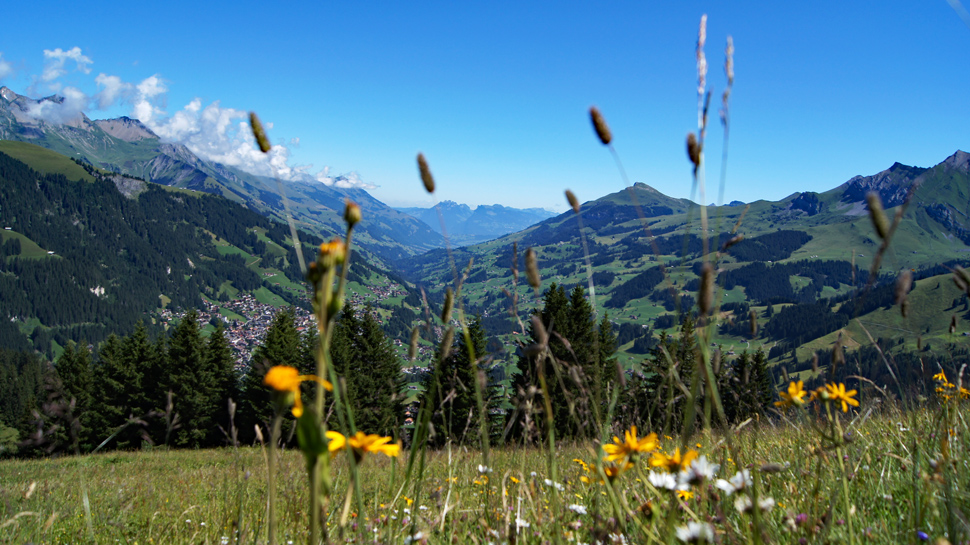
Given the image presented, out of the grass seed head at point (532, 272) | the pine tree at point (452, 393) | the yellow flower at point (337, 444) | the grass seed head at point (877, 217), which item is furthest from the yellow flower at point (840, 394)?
the yellow flower at point (337, 444)

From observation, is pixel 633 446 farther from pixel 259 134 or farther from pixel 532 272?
pixel 259 134

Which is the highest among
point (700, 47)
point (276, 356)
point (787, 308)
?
point (700, 47)

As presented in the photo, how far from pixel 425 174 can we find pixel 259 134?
0.49m

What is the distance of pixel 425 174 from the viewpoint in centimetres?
154

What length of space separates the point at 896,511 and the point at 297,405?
2668mm

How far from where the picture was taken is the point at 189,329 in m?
32.1

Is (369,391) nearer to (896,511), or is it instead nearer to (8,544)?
(8,544)

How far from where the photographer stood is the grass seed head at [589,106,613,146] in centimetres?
149

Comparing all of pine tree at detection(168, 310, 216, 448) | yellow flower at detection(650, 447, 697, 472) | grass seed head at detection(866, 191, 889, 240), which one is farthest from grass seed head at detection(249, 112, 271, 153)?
pine tree at detection(168, 310, 216, 448)

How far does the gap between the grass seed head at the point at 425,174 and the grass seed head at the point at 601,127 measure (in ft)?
1.78

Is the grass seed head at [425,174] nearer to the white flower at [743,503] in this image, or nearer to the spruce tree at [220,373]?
the white flower at [743,503]

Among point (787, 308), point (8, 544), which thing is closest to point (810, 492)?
point (8, 544)

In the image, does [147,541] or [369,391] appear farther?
[369,391]

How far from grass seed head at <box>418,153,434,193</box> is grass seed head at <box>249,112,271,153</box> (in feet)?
1.53
